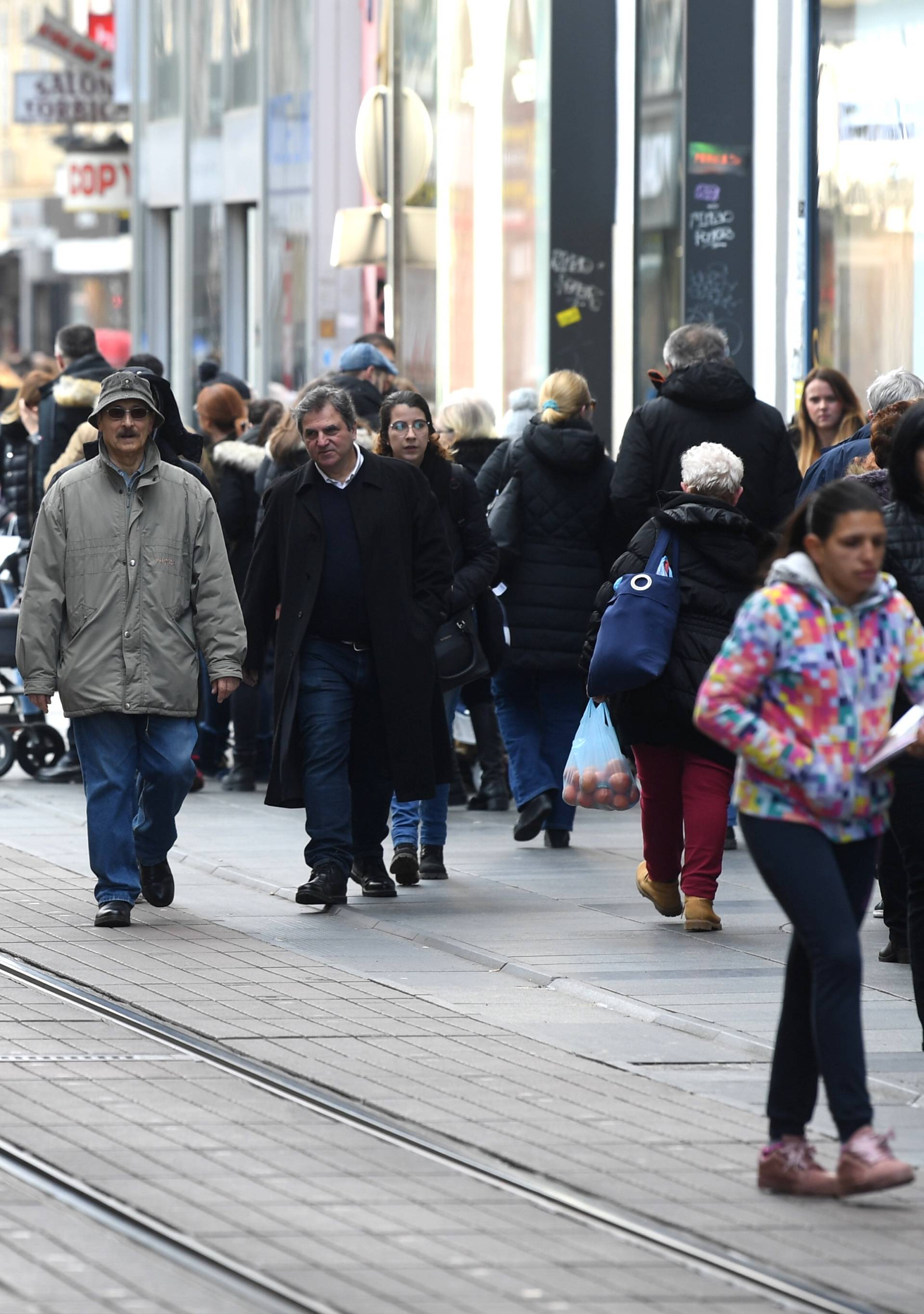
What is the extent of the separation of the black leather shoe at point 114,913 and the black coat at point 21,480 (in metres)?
6.37

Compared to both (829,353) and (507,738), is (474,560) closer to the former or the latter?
(507,738)

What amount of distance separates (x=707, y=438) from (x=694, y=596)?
198 cm

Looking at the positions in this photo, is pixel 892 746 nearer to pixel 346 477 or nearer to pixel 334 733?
pixel 334 733

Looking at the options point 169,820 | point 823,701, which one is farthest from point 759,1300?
point 169,820

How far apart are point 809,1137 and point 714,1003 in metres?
1.69

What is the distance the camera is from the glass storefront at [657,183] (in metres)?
16.5

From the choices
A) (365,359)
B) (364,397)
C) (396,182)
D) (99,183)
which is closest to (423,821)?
(364,397)

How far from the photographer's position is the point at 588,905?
33.7 ft

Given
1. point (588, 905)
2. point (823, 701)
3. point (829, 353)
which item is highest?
point (829, 353)

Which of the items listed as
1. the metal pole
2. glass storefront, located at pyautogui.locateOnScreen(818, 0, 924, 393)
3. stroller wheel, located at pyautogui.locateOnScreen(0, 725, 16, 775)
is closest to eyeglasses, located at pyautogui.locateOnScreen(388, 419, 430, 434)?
glass storefront, located at pyautogui.locateOnScreen(818, 0, 924, 393)

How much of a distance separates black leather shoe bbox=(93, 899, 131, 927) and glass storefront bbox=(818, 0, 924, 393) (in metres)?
6.32

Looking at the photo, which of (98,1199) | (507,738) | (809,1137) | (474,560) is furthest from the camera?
(507,738)

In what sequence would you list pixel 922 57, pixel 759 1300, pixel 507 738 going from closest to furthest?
1. pixel 759 1300
2. pixel 507 738
3. pixel 922 57

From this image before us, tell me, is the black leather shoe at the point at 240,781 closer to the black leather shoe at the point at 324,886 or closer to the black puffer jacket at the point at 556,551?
the black puffer jacket at the point at 556,551
